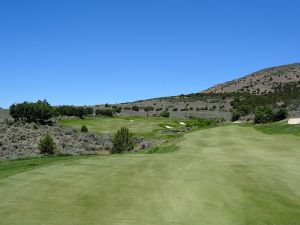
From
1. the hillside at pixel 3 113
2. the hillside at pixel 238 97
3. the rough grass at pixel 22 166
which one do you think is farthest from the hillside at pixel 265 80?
the rough grass at pixel 22 166

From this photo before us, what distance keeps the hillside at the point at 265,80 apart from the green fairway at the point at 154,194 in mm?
122783

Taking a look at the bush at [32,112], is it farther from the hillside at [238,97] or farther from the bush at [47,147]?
the bush at [47,147]

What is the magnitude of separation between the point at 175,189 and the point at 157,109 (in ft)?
353

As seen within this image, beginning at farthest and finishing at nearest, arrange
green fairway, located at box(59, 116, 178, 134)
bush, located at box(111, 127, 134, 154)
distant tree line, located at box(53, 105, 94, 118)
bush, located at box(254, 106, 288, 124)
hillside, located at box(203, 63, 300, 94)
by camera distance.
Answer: hillside, located at box(203, 63, 300, 94), distant tree line, located at box(53, 105, 94, 118), green fairway, located at box(59, 116, 178, 134), bush, located at box(254, 106, 288, 124), bush, located at box(111, 127, 134, 154)

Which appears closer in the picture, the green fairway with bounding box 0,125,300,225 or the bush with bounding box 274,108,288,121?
the green fairway with bounding box 0,125,300,225

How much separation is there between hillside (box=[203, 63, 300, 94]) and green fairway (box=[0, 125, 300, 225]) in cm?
12278

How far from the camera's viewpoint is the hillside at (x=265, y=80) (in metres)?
143

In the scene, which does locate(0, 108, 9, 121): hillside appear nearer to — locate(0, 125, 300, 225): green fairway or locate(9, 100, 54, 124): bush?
locate(9, 100, 54, 124): bush

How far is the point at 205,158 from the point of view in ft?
74.3

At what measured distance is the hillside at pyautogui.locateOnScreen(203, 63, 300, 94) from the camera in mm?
143000

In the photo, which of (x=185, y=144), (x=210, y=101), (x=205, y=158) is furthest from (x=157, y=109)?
(x=205, y=158)

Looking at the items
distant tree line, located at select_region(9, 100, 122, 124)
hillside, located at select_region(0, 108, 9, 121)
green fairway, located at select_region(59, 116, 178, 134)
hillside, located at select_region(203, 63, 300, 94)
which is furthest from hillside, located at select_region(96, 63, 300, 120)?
distant tree line, located at select_region(9, 100, 122, 124)

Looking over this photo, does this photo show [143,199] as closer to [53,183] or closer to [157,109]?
[53,183]

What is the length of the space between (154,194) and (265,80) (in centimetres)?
14528
